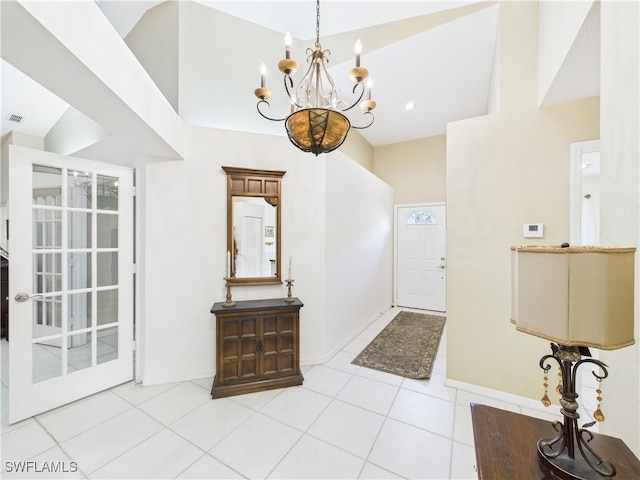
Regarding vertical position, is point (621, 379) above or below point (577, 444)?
above

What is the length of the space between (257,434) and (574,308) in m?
2.06

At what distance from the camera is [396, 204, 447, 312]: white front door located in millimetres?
5043

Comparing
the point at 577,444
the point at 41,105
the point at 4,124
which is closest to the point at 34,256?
the point at 41,105

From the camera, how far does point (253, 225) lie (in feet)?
9.08

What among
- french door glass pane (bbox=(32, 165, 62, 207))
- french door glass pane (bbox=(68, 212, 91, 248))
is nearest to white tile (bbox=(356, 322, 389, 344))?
french door glass pane (bbox=(68, 212, 91, 248))

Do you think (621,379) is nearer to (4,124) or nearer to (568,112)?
(568,112)

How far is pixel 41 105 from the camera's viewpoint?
3387 millimetres

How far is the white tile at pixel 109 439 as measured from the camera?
1.70 m

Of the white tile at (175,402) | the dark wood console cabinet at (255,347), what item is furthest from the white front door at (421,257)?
the white tile at (175,402)

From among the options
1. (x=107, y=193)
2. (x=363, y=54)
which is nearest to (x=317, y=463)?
(x=107, y=193)

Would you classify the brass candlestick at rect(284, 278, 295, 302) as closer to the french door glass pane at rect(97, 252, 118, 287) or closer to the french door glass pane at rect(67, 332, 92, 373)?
the french door glass pane at rect(97, 252, 118, 287)

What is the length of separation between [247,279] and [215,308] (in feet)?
1.38

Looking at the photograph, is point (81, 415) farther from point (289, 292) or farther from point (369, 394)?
point (369, 394)

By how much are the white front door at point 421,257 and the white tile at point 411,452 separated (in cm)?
348
